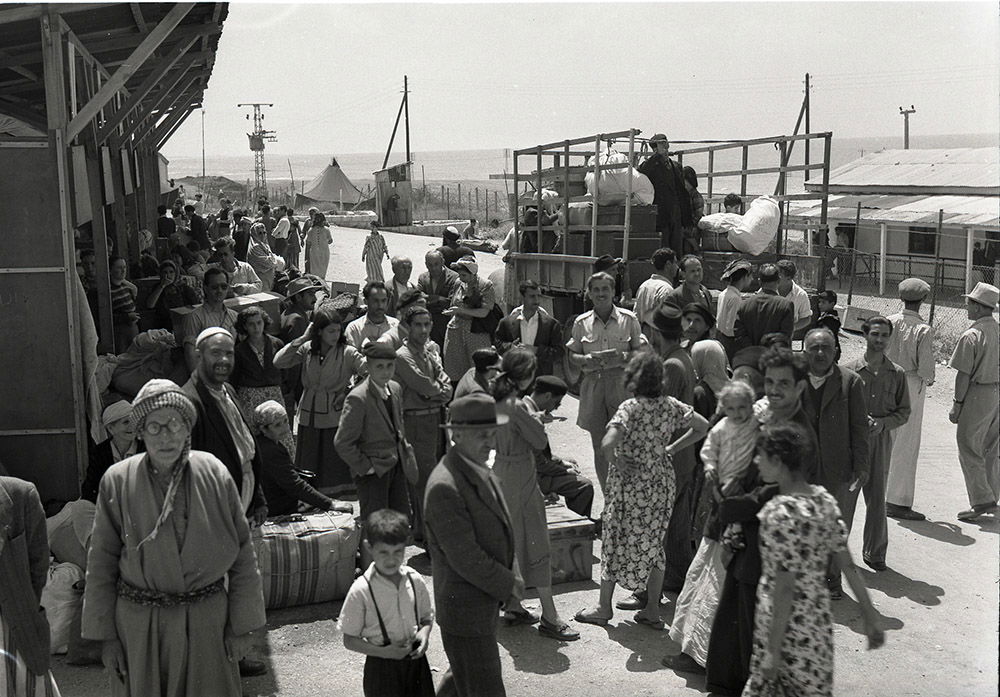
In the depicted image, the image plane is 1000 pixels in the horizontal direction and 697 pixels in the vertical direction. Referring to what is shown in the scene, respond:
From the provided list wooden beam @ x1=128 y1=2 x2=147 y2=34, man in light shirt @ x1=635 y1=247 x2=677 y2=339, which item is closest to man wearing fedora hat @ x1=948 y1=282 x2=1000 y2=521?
man in light shirt @ x1=635 y1=247 x2=677 y2=339

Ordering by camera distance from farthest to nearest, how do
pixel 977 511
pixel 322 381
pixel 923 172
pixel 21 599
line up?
pixel 923 172, pixel 977 511, pixel 322 381, pixel 21 599

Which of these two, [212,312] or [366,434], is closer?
[366,434]

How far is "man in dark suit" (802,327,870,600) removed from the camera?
20.2 ft

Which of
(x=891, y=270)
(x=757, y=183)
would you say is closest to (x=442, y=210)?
(x=891, y=270)

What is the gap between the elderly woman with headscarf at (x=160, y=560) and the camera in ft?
12.3

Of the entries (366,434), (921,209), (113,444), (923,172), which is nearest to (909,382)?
(366,434)

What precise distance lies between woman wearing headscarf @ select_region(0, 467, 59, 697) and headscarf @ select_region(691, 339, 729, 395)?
13.1 ft

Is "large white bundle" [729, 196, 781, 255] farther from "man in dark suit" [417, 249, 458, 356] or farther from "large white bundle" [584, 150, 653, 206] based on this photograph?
"man in dark suit" [417, 249, 458, 356]

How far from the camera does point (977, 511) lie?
804cm

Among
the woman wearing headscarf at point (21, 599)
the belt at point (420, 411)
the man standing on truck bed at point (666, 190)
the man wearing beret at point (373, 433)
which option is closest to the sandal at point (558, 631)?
the man wearing beret at point (373, 433)

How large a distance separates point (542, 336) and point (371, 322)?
6.03 ft

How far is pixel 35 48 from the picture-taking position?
364 inches

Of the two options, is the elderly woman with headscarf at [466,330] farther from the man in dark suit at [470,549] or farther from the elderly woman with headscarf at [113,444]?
the man in dark suit at [470,549]

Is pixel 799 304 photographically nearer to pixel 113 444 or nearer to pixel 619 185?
pixel 619 185
